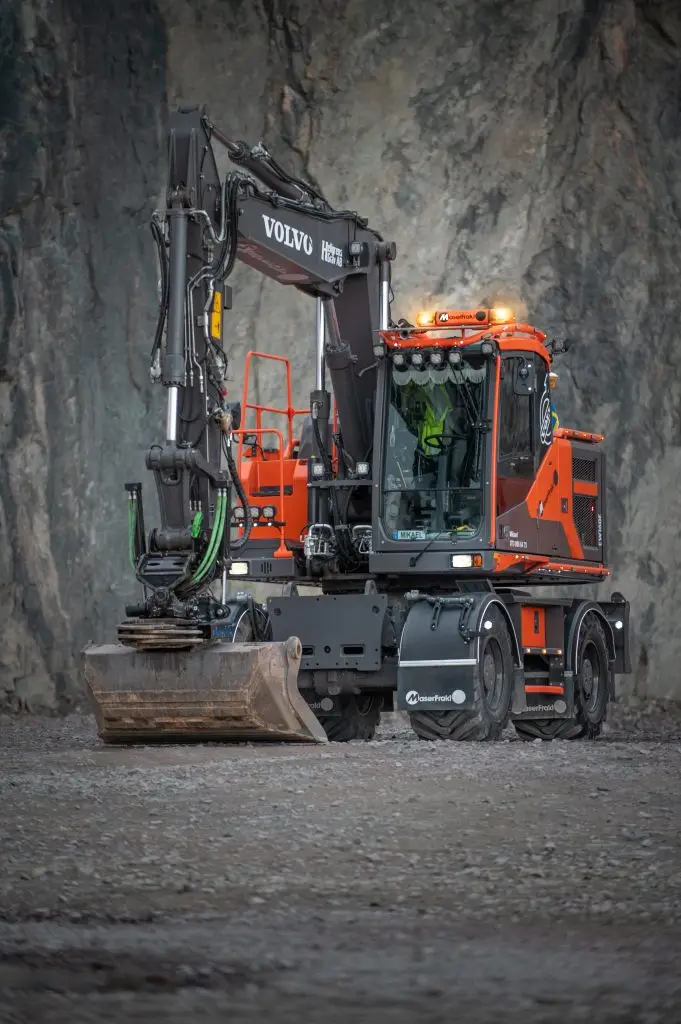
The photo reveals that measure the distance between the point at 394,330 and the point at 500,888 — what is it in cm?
981

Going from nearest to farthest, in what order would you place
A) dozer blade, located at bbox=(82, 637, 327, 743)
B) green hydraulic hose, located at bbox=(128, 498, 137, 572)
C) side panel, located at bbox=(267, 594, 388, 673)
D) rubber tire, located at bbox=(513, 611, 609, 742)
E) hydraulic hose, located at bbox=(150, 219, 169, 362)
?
dozer blade, located at bbox=(82, 637, 327, 743)
green hydraulic hose, located at bbox=(128, 498, 137, 572)
hydraulic hose, located at bbox=(150, 219, 169, 362)
side panel, located at bbox=(267, 594, 388, 673)
rubber tire, located at bbox=(513, 611, 609, 742)

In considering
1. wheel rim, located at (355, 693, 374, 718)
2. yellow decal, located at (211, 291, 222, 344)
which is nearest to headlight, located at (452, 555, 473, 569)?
wheel rim, located at (355, 693, 374, 718)

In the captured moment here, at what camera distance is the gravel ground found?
16.8 feet

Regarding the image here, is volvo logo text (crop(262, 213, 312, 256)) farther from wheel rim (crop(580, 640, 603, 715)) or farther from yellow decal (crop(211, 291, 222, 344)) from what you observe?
wheel rim (crop(580, 640, 603, 715))

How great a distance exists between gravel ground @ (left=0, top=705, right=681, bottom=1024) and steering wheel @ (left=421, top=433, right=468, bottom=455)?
4332mm

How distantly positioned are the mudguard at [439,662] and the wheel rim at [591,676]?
3.66 meters

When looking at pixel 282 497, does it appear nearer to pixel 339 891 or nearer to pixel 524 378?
pixel 524 378

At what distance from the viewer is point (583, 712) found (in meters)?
18.1

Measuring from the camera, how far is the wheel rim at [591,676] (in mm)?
18406

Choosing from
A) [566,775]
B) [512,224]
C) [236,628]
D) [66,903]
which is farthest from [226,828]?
[512,224]

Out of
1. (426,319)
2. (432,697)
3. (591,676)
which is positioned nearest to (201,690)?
(432,697)

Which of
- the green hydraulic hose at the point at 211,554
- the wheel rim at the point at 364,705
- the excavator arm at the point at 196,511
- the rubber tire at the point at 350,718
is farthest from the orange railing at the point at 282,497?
the green hydraulic hose at the point at 211,554

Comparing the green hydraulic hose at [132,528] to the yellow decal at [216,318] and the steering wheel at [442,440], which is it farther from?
the steering wheel at [442,440]

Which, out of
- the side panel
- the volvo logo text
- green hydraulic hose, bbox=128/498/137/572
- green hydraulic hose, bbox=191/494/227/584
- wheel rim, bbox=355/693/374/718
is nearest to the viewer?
green hydraulic hose, bbox=191/494/227/584
